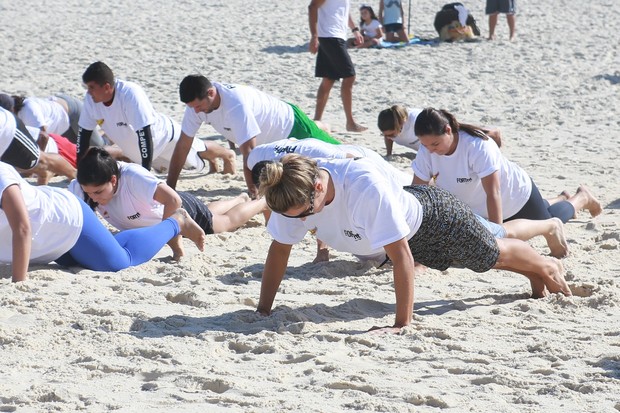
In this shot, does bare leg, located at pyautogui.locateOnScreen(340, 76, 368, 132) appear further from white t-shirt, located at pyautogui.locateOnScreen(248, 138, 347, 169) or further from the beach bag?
the beach bag

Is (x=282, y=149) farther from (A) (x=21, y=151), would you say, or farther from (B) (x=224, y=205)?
(A) (x=21, y=151)

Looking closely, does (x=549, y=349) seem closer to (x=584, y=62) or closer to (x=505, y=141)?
(x=505, y=141)

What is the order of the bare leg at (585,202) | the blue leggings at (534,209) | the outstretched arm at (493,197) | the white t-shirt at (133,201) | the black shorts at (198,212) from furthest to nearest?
1. the bare leg at (585,202)
2. the black shorts at (198,212)
3. the blue leggings at (534,209)
4. the white t-shirt at (133,201)
5. the outstretched arm at (493,197)

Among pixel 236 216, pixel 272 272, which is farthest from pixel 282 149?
pixel 272 272

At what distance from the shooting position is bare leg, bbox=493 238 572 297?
5086mm

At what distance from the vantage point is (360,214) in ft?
14.7

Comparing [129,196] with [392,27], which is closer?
[129,196]

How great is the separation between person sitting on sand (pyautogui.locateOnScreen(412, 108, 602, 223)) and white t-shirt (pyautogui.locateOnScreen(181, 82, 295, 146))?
5.94ft

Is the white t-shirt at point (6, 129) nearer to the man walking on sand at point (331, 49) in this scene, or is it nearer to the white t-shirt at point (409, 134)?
the white t-shirt at point (409, 134)

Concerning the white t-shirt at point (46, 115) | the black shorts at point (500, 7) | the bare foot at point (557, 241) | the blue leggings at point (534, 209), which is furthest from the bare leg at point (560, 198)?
the black shorts at point (500, 7)

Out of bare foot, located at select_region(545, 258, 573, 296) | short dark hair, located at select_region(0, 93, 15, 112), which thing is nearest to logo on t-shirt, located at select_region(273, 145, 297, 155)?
bare foot, located at select_region(545, 258, 573, 296)

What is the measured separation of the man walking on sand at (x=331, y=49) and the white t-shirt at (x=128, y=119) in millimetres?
2436

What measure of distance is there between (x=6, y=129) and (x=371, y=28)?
28.6ft

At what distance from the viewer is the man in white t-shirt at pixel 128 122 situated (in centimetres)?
787
